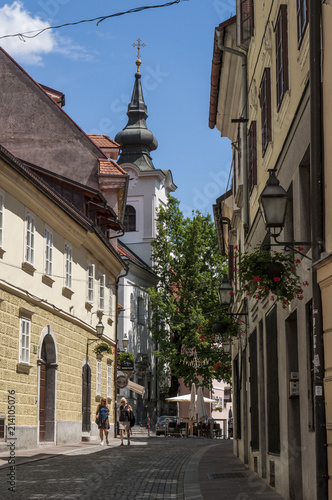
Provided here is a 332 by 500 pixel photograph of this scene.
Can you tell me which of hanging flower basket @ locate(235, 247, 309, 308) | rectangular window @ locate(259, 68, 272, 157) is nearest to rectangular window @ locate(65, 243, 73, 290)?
rectangular window @ locate(259, 68, 272, 157)

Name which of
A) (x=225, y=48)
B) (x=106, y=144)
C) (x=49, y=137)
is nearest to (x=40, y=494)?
(x=225, y=48)

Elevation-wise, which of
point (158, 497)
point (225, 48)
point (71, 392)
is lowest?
point (158, 497)

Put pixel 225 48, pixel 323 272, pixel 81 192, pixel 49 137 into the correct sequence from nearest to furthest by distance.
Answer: pixel 323 272 → pixel 225 48 → pixel 81 192 → pixel 49 137

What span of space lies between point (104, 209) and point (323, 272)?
84.1 ft

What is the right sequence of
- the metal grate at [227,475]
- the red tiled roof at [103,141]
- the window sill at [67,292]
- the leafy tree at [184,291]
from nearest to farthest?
1. the metal grate at [227,475]
2. the window sill at [67,292]
3. the red tiled roof at [103,141]
4. the leafy tree at [184,291]

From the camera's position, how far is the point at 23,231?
72.9 ft

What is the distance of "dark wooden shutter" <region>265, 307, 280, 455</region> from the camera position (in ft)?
41.2

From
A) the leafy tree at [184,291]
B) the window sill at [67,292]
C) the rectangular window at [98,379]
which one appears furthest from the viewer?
the leafy tree at [184,291]

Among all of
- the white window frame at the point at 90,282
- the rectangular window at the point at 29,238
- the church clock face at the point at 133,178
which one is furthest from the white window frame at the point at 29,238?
the church clock face at the point at 133,178

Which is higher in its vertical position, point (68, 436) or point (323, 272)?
point (323, 272)

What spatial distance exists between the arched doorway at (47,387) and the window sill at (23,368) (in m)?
1.92

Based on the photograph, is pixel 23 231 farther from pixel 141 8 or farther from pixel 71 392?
pixel 141 8

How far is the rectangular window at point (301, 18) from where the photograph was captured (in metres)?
9.75

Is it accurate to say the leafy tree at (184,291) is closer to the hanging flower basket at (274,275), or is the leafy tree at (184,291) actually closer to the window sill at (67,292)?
the window sill at (67,292)
